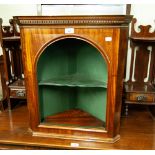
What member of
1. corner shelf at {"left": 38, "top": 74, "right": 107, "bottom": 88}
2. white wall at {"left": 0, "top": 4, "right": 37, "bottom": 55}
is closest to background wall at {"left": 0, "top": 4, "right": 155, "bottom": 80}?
white wall at {"left": 0, "top": 4, "right": 37, "bottom": 55}

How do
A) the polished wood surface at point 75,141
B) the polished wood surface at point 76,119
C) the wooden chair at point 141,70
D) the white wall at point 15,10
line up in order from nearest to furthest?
the polished wood surface at point 75,141 < the polished wood surface at point 76,119 < the wooden chair at point 141,70 < the white wall at point 15,10

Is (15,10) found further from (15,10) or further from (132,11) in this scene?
(132,11)

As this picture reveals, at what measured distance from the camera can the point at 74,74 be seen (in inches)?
63.1

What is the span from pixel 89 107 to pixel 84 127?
0.99 ft

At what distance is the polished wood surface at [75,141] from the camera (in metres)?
1.28

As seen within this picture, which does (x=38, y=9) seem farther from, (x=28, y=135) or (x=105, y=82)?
(x=28, y=135)

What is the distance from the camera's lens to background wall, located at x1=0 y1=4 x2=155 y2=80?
1.58 metres

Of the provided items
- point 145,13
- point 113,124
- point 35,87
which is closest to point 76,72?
point 35,87

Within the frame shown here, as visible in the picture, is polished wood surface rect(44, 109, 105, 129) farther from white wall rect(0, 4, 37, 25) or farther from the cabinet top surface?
white wall rect(0, 4, 37, 25)

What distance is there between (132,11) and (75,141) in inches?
45.3

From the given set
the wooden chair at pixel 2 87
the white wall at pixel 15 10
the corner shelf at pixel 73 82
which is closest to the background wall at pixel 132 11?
the white wall at pixel 15 10

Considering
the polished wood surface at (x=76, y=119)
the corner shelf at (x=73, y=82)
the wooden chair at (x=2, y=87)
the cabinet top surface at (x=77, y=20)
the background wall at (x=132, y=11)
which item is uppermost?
the background wall at (x=132, y=11)

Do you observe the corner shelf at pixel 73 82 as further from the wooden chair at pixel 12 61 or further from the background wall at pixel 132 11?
the background wall at pixel 132 11

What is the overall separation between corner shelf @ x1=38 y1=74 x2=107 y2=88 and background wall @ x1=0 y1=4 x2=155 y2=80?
1.78 feet
